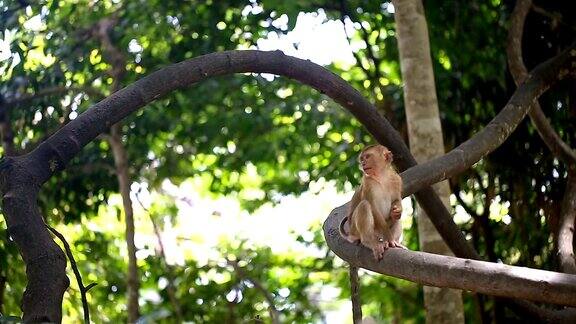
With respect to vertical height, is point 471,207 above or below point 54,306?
above

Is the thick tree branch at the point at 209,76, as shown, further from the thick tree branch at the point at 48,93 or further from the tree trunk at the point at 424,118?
the thick tree branch at the point at 48,93

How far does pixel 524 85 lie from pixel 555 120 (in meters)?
1.42

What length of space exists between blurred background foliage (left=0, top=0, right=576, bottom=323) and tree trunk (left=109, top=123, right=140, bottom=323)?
0.98 ft

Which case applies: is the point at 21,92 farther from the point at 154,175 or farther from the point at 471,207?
the point at 471,207

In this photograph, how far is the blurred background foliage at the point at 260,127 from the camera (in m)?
5.60

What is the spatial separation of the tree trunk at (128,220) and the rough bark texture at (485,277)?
2746 mm

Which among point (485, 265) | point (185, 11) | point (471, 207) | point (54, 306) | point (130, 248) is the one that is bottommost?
point (54, 306)

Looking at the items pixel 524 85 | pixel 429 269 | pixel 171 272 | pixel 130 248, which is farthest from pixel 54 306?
pixel 171 272

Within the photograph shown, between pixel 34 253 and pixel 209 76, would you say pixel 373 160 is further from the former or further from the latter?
pixel 34 253

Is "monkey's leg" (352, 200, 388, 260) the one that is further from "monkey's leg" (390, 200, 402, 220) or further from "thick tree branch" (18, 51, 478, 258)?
"thick tree branch" (18, 51, 478, 258)

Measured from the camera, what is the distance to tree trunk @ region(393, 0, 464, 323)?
4.39 m

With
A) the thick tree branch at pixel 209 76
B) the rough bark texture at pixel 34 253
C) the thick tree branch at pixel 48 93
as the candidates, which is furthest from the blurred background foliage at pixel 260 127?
the rough bark texture at pixel 34 253

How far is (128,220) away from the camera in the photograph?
5418 mm

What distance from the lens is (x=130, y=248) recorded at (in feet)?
17.3
